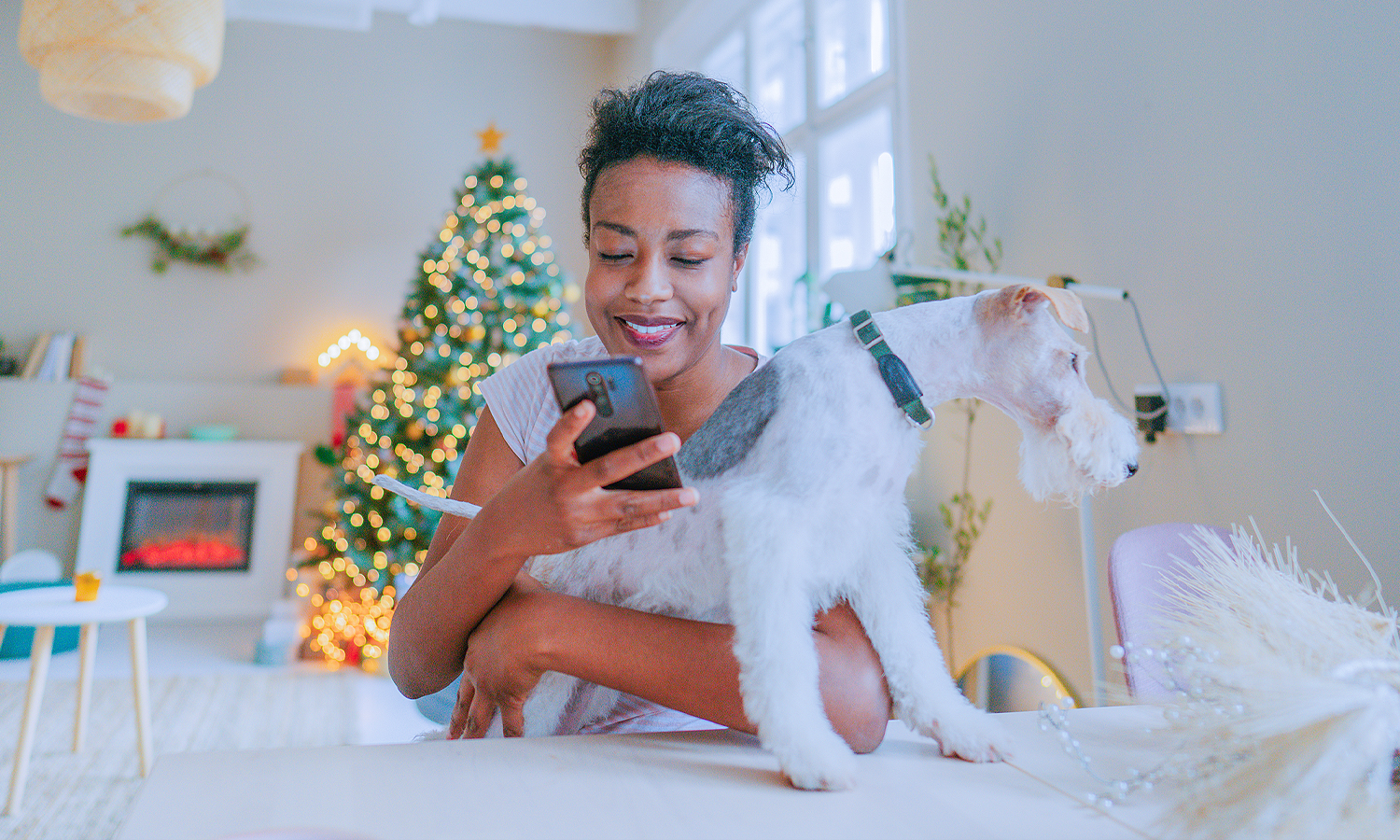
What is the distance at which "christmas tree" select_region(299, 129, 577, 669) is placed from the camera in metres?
3.81

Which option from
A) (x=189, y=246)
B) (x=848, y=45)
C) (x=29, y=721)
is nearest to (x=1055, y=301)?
(x=29, y=721)

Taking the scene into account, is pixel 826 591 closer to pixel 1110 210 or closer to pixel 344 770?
pixel 344 770

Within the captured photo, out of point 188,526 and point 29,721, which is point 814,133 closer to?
point 29,721

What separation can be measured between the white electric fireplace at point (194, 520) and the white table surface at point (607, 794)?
487cm

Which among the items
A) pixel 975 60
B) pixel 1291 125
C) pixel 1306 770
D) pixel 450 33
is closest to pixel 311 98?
pixel 450 33

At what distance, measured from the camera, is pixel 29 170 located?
200 inches

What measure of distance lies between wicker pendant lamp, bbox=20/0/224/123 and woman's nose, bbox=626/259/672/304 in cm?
255

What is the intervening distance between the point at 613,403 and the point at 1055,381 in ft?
1.45

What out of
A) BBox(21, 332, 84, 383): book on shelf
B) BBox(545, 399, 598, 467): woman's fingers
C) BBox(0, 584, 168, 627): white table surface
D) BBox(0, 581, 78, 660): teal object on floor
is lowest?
BBox(0, 581, 78, 660): teal object on floor

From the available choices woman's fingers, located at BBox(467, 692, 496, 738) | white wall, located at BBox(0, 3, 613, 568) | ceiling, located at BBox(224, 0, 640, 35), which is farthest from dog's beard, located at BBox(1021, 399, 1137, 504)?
ceiling, located at BBox(224, 0, 640, 35)

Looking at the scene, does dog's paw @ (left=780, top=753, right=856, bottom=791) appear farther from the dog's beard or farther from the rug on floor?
the rug on floor

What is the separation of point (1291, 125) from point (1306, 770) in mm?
1466

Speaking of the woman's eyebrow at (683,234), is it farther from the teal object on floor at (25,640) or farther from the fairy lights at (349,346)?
the fairy lights at (349,346)

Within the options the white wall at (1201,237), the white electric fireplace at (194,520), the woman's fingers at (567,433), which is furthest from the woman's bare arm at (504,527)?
the white electric fireplace at (194,520)
